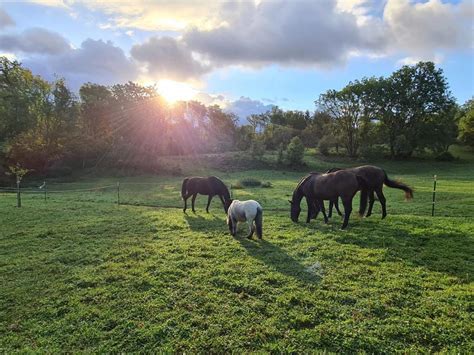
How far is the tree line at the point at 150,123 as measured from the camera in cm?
3694

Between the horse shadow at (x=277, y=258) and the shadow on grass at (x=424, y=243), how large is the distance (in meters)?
2.01

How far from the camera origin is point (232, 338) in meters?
4.76

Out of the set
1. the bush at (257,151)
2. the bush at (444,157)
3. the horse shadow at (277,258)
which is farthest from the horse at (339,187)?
the bush at (444,157)

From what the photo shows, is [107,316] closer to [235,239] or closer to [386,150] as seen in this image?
[235,239]

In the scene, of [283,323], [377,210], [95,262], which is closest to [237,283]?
[283,323]

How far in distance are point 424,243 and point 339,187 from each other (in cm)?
275

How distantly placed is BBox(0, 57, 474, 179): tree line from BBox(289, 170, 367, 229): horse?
29.6 metres

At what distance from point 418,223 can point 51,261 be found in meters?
10.7

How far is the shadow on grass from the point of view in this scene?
7.07m

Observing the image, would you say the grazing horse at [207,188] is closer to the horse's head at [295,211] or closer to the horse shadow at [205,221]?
the horse shadow at [205,221]

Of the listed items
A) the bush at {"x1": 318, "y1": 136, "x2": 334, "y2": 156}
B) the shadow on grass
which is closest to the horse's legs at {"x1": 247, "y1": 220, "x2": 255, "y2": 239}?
the shadow on grass

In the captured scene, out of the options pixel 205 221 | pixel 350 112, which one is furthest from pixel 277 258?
pixel 350 112

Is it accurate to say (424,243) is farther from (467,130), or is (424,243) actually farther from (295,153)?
(467,130)

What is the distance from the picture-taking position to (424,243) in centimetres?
851
